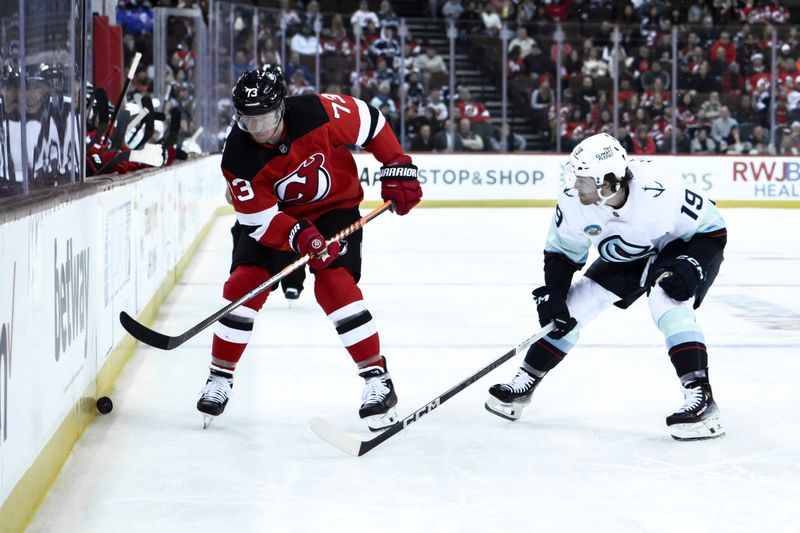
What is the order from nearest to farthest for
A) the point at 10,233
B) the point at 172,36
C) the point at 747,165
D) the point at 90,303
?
the point at 10,233, the point at 90,303, the point at 172,36, the point at 747,165

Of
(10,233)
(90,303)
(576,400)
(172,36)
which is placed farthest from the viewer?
(172,36)

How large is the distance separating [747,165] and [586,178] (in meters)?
10.5

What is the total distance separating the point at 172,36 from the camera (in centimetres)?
898

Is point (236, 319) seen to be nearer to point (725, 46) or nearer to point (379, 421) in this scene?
point (379, 421)

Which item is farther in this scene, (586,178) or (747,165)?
(747,165)

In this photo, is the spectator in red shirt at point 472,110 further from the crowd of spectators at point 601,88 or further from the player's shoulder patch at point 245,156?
the player's shoulder patch at point 245,156

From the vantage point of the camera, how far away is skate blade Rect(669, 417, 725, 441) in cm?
310

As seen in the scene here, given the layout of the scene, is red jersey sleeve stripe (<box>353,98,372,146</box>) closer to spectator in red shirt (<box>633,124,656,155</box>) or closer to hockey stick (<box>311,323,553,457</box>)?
hockey stick (<box>311,323,553,457</box>)

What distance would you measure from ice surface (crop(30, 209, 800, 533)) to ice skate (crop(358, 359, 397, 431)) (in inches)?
2.7

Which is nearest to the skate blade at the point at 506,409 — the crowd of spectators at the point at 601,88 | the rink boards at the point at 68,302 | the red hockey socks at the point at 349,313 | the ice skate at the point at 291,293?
the red hockey socks at the point at 349,313

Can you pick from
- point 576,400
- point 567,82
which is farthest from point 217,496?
point 567,82

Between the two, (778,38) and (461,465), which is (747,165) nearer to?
(778,38)

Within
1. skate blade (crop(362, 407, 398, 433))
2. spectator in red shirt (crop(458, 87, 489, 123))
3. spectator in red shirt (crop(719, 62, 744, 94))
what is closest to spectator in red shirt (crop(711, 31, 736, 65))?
spectator in red shirt (crop(719, 62, 744, 94))

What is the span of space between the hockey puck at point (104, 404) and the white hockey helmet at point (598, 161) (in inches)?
58.7
